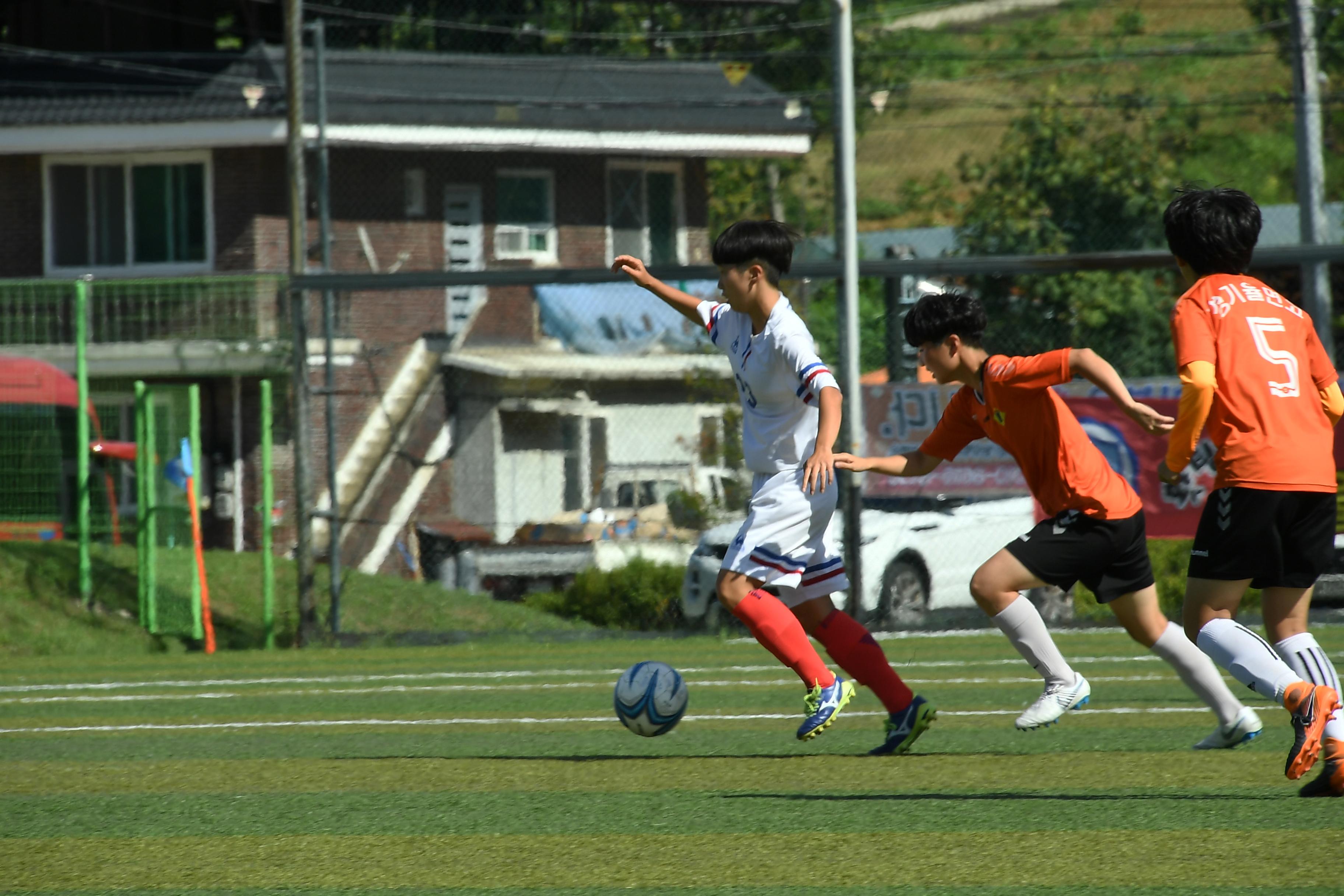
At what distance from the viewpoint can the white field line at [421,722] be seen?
7805 millimetres

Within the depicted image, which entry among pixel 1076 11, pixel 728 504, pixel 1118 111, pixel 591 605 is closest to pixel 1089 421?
pixel 728 504

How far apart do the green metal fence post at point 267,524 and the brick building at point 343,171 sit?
23.5ft

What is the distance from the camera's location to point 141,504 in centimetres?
1421

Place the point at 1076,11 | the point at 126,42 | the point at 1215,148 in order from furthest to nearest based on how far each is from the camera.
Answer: the point at 1076,11, the point at 1215,148, the point at 126,42

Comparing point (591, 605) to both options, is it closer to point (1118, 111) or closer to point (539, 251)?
point (539, 251)

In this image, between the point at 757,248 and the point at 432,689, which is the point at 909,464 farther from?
the point at 432,689

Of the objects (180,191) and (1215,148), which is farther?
(1215,148)

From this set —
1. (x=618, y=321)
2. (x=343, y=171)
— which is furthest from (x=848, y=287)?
(x=343, y=171)

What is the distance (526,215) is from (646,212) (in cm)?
185

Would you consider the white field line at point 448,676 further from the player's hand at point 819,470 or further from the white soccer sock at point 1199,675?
the player's hand at point 819,470

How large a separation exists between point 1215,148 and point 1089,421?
2809 centimetres

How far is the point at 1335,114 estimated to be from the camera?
80.2 feet

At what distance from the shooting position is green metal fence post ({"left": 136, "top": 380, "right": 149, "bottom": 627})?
14.1 metres

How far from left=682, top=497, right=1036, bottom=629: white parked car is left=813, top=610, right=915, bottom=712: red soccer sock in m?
6.75
